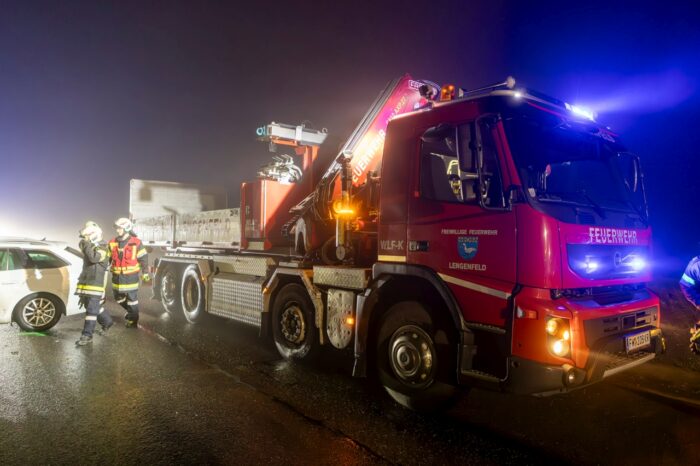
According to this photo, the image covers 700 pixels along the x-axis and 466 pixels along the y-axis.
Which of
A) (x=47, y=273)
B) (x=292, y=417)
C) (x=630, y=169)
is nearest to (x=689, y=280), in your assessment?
(x=630, y=169)

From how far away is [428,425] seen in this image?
434 cm

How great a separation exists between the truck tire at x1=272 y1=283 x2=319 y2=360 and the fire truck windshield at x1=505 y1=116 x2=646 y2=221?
3234mm

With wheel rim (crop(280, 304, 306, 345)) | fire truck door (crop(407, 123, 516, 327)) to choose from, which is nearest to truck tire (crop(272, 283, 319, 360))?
wheel rim (crop(280, 304, 306, 345))

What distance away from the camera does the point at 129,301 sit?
8.34 meters

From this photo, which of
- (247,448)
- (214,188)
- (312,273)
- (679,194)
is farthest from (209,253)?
(679,194)

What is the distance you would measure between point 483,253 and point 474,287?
297mm

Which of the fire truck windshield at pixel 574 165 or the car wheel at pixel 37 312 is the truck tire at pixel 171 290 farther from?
the fire truck windshield at pixel 574 165

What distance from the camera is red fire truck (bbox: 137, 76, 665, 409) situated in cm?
375

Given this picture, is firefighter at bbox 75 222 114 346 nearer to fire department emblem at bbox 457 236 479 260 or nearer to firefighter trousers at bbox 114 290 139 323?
firefighter trousers at bbox 114 290 139 323

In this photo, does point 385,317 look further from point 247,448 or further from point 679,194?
point 679,194

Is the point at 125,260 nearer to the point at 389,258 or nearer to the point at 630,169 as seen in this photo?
the point at 389,258

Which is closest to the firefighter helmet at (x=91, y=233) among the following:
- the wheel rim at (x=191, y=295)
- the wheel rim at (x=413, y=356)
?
the wheel rim at (x=191, y=295)

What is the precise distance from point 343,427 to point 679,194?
12.5 m

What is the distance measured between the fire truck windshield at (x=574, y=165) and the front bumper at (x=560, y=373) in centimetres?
118
